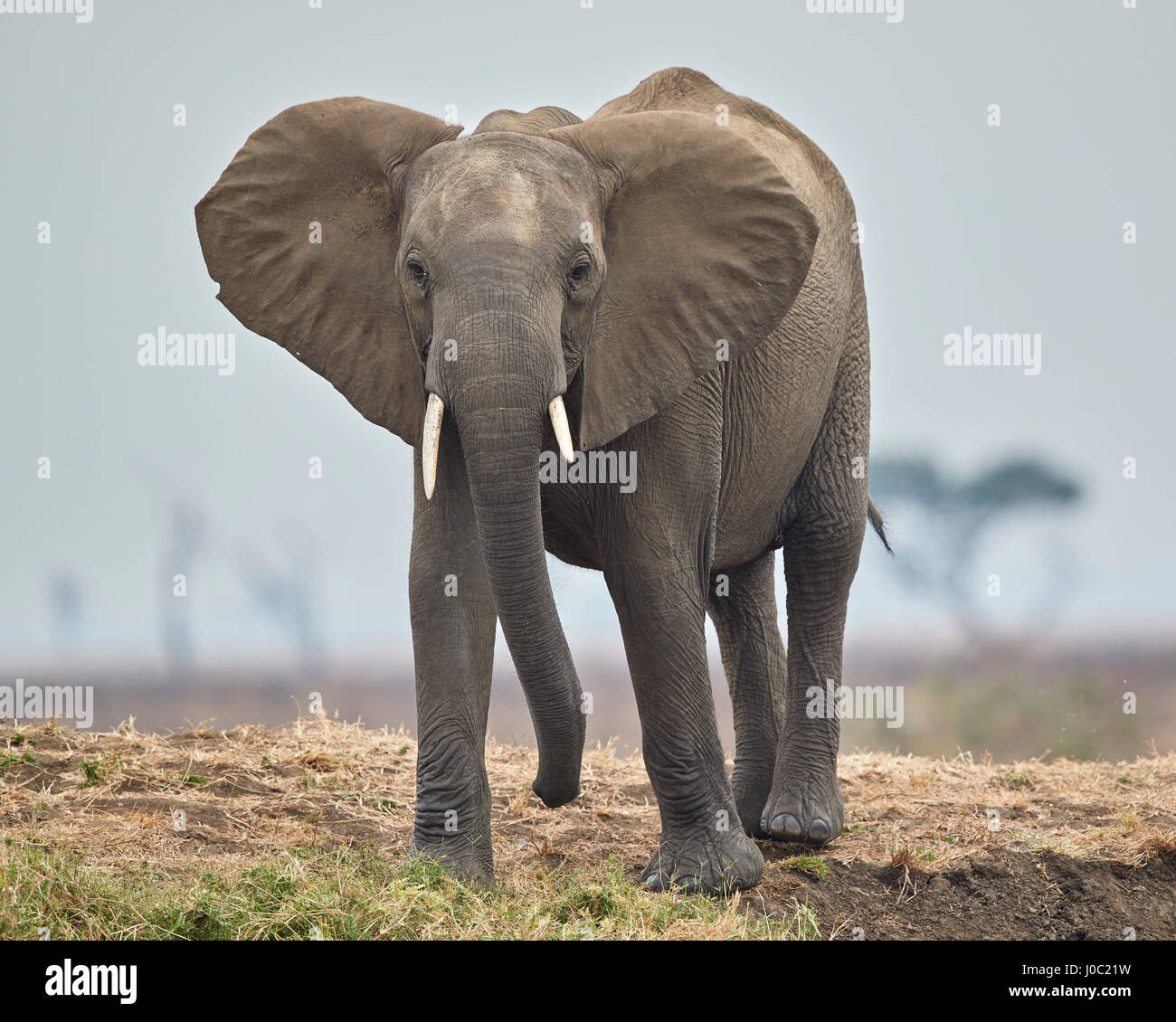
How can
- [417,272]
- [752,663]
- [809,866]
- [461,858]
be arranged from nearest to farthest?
[417,272] → [461,858] → [809,866] → [752,663]

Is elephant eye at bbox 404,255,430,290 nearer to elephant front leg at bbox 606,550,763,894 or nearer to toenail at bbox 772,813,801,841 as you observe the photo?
elephant front leg at bbox 606,550,763,894

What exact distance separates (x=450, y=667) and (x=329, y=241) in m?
1.97

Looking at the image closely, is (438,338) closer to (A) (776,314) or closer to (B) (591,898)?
(A) (776,314)

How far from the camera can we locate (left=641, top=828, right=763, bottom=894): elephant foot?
7.22m

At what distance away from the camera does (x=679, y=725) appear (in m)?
7.12

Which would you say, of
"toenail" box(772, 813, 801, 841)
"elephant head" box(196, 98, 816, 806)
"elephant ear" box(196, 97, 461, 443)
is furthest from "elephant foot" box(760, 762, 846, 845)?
"elephant ear" box(196, 97, 461, 443)

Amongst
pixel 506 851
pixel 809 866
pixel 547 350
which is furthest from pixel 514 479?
pixel 809 866

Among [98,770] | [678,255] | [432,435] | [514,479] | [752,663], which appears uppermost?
[678,255]

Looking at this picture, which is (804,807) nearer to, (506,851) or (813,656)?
(813,656)

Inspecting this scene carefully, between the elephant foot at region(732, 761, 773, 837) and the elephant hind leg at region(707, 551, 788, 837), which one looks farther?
the elephant hind leg at region(707, 551, 788, 837)

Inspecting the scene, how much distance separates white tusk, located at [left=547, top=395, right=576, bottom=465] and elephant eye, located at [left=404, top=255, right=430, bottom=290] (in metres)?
0.72

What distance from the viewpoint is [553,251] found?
6242 mm

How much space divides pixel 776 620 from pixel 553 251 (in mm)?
4433
